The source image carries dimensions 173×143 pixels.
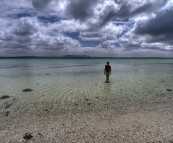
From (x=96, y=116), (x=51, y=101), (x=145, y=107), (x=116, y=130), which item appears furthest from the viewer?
(x=51, y=101)

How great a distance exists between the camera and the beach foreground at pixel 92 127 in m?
5.88

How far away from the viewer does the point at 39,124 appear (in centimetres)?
734

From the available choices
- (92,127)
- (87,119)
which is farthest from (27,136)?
(87,119)

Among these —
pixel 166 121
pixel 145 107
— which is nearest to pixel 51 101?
pixel 145 107

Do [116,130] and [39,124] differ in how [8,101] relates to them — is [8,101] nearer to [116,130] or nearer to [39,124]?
[39,124]

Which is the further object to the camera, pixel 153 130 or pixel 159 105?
pixel 159 105

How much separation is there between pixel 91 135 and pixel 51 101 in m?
5.85

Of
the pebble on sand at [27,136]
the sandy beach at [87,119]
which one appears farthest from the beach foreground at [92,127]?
the pebble on sand at [27,136]

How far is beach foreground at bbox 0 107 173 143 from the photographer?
5.88 meters

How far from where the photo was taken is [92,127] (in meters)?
6.84

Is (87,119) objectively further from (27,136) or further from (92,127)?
(27,136)

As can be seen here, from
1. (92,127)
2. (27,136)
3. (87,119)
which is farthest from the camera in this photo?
(87,119)

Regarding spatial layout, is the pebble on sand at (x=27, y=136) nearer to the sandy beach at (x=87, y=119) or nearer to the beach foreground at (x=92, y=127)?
the sandy beach at (x=87, y=119)

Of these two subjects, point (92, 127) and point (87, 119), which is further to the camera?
point (87, 119)
